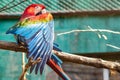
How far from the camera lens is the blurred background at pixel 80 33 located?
370 cm

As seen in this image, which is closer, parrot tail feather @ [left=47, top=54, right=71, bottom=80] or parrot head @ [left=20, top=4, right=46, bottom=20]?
parrot tail feather @ [left=47, top=54, right=71, bottom=80]

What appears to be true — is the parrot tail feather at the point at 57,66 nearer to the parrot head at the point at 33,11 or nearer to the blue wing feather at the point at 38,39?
the blue wing feather at the point at 38,39

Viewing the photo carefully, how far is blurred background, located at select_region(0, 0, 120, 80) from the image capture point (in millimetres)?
3699

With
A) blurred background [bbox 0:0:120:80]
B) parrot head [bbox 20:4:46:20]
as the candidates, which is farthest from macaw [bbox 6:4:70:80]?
blurred background [bbox 0:0:120:80]

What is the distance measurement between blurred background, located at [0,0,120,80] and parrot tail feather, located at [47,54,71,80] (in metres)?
1.90

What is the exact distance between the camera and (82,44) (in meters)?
3.77

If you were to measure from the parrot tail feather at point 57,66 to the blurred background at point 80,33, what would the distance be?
1897mm

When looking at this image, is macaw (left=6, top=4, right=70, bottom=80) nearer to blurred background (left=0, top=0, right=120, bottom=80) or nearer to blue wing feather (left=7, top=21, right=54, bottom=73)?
blue wing feather (left=7, top=21, right=54, bottom=73)

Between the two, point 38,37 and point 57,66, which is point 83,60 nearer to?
point 57,66

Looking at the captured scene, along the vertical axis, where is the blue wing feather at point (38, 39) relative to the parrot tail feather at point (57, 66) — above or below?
above

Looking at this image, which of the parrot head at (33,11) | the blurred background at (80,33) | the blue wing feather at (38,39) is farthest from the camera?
the blurred background at (80,33)

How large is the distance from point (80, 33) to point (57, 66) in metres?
2.05

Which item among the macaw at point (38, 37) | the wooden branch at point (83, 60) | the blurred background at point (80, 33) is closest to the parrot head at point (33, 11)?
the macaw at point (38, 37)

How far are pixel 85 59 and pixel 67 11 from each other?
6.53 ft
